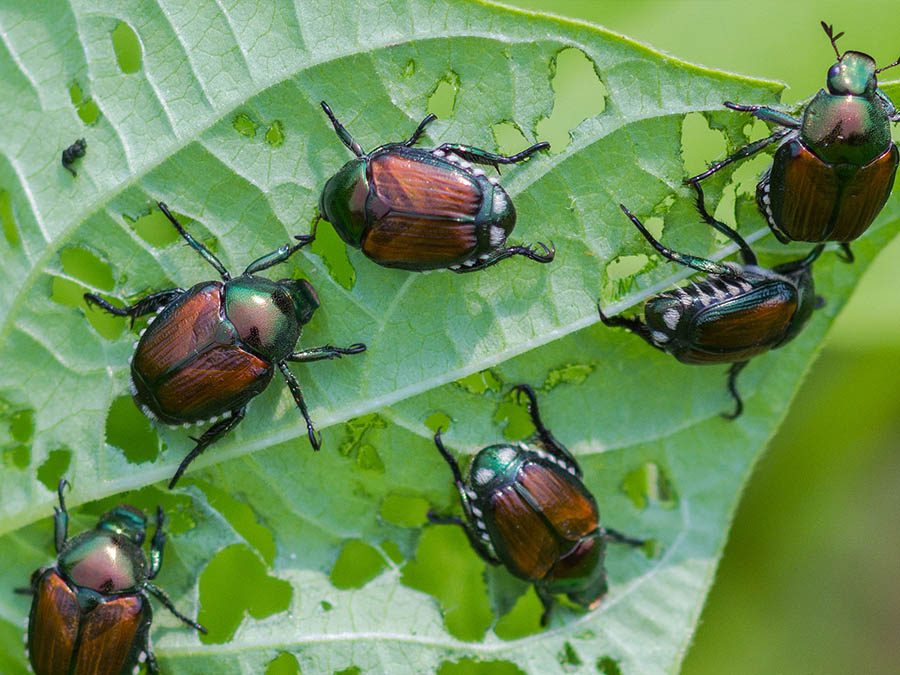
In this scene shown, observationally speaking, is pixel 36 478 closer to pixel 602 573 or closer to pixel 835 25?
pixel 602 573

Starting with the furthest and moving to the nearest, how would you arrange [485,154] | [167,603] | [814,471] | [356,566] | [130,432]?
[814,471]
[356,566]
[167,603]
[130,432]
[485,154]

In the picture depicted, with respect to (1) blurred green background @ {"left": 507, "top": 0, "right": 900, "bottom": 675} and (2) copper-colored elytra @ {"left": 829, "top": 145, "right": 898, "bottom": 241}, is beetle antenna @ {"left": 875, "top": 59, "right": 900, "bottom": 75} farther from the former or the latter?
(2) copper-colored elytra @ {"left": 829, "top": 145, "right": 898, "bottom": 241}

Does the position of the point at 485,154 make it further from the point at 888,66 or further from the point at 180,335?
the point at 888,66

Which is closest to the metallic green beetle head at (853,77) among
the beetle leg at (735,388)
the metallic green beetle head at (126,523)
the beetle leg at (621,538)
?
the beetle leg at (735,388)

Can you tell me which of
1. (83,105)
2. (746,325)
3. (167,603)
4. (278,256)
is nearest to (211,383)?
(278,256)

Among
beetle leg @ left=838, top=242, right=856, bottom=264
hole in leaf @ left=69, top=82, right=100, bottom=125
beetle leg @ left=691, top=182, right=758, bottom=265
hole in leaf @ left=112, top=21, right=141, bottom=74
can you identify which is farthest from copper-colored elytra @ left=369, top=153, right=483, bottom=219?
beetle leg @ left=838, top=242, right=856, bottom=264

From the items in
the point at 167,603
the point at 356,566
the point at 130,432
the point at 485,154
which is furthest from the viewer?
the point at 356,566

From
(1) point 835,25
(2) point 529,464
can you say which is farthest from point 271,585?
(1) point 835,25
